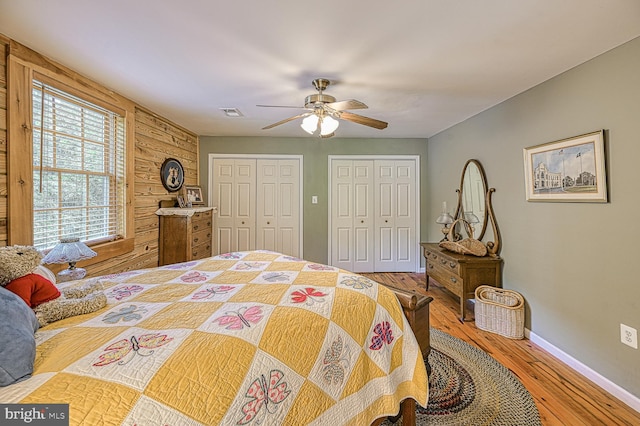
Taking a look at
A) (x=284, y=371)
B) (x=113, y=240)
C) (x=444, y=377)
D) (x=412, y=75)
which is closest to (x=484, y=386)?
(x=444, y=377)

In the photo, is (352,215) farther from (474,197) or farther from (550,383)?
(550,383)

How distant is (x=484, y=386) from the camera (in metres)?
1.90

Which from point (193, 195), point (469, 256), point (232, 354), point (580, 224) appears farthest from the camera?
point (193, 195)

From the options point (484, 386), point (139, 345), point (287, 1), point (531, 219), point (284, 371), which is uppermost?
point (287, 1)

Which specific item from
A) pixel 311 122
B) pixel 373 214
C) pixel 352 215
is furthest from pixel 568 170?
pixel 352 215

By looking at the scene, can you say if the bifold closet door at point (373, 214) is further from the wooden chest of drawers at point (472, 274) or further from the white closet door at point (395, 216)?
the wooden chest of drawers at point (472, 274)

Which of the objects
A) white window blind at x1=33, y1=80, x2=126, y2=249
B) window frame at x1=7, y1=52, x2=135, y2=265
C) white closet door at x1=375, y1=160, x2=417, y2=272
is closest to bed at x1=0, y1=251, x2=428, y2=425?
window frame at x1=7, y1=52, x2=135, y2=265

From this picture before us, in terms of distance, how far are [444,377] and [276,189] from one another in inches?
132

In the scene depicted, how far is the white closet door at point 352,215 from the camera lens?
4531 millimetres

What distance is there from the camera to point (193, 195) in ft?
13.3

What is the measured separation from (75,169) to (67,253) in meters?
0.78

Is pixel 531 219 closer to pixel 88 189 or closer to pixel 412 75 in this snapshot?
pixel 412 75

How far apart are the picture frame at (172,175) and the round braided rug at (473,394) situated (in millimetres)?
3381

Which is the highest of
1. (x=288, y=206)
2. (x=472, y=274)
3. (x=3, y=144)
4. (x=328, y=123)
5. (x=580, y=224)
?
(x=328, y=123)
